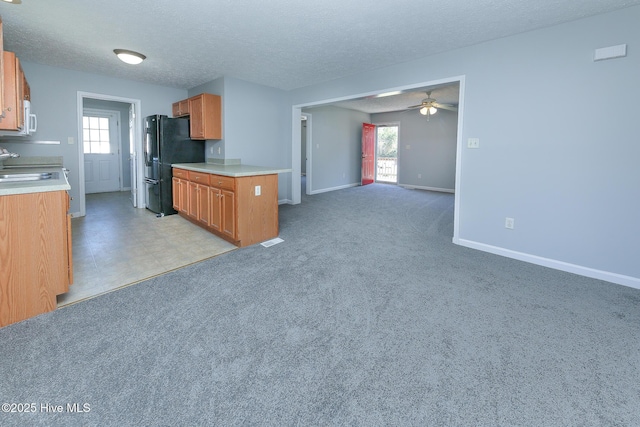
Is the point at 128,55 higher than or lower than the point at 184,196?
higher

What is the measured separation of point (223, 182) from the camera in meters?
3.74

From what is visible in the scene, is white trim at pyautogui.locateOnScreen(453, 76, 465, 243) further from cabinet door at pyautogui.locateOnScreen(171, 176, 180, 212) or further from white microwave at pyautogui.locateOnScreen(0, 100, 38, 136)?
white microwave at pyautogui.locateOnScreen(0, 100, 38, 136)

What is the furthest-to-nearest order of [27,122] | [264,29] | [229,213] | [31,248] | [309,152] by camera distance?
[309,152], [229,213], [264,29], [27,122], [31,248]

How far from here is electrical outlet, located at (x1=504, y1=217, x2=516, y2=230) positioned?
11.2ft

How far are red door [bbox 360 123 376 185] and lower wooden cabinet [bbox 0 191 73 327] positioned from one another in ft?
27.0

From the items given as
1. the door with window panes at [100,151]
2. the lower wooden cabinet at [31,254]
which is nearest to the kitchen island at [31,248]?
the lower wooden cabinet at [31,254]

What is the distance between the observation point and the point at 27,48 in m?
3.82

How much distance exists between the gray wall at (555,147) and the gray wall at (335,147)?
14.4 feet

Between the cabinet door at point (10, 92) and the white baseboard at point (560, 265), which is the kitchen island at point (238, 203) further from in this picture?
Result: the white baseboard at point (560, 265)

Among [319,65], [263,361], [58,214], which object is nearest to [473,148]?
[319,65]

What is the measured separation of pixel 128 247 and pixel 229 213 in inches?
47.6

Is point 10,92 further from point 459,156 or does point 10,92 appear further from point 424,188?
point 424,188

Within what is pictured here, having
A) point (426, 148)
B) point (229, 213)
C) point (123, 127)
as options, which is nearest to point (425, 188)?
point (426, 148)

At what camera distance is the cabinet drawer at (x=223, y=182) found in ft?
11.7
